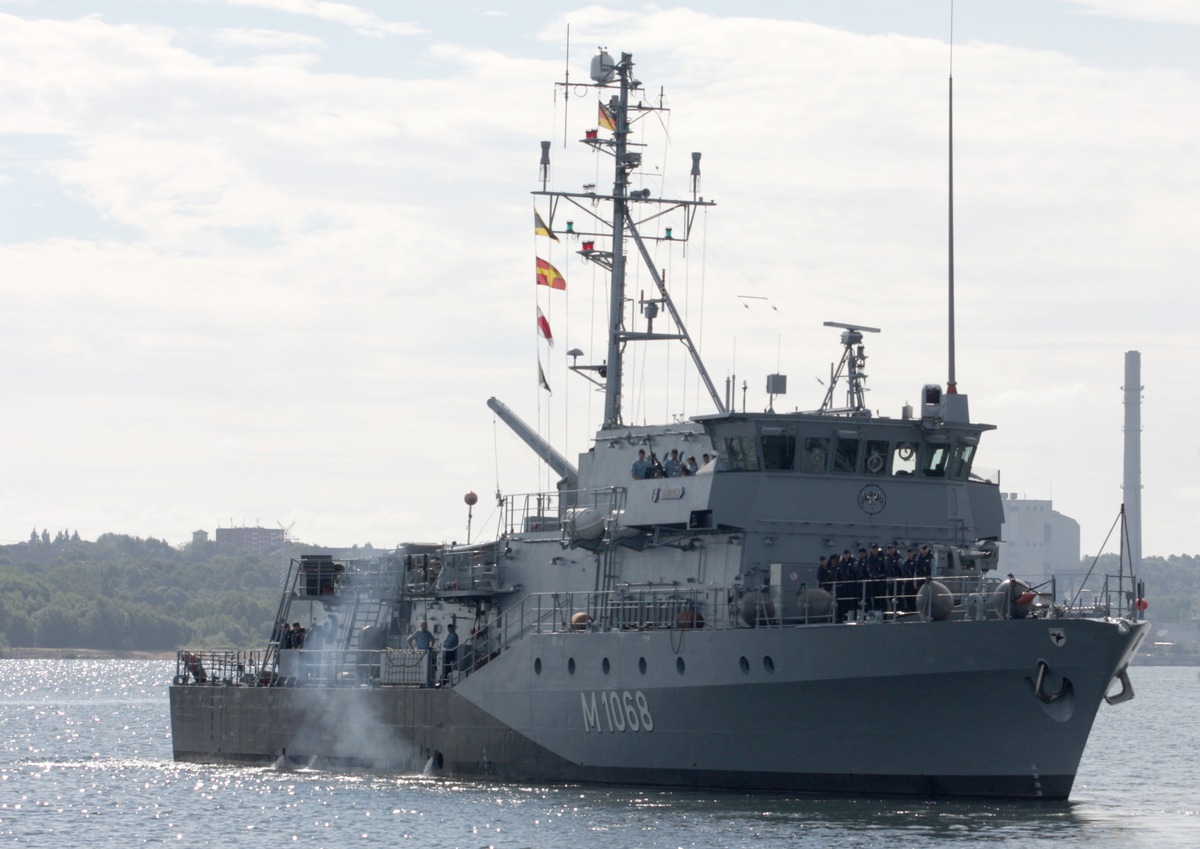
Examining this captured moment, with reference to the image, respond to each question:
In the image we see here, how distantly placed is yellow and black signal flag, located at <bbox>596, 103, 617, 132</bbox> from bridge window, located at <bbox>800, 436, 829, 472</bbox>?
7.89 metres

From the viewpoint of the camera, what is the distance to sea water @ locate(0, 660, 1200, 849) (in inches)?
1079

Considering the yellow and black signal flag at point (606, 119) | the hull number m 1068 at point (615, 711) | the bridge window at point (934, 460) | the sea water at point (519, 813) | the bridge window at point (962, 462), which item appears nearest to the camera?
the sea water at point (519, 813)

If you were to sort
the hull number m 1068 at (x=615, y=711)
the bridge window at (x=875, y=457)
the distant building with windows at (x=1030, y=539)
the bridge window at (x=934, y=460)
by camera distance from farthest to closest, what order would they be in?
the distant building with windows at (x=1030, y=539)
the bridge window at (x=934, y=460)
the bridge window at (x=875, y=457)
the hull number m 1068 at (x=615, y=711)

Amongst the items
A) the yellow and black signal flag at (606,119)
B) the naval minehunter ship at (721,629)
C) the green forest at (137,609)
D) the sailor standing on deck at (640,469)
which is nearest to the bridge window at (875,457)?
the naval minehunter ship at (721,629)

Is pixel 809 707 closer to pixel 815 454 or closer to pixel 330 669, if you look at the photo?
pixel 815 454

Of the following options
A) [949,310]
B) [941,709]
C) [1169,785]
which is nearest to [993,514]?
[949,310]

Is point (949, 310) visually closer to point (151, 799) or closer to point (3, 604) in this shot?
point (151, 799)

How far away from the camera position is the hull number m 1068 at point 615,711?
31.3m

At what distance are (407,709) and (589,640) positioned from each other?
18.4ft

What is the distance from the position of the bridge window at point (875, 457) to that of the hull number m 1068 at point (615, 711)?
17.1 feet

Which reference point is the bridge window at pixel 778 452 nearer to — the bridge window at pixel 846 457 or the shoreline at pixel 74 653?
the bridge window at pixel 846 457

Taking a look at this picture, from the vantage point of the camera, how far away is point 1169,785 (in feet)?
127

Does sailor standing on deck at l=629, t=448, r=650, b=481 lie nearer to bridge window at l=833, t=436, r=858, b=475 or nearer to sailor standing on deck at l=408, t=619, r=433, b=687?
bridge window at l=833, t=436, r=858, b=475

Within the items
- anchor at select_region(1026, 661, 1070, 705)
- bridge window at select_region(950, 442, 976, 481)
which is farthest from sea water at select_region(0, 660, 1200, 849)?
bridge window at select_region(950, 442, 976, 481)
